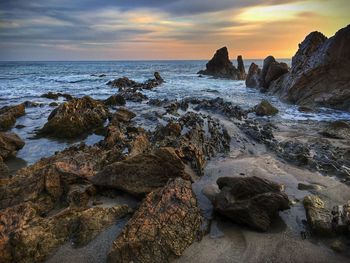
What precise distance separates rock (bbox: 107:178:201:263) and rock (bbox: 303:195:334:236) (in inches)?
70.0

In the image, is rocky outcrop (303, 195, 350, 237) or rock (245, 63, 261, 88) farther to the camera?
rock (245, 63, 261, 88)

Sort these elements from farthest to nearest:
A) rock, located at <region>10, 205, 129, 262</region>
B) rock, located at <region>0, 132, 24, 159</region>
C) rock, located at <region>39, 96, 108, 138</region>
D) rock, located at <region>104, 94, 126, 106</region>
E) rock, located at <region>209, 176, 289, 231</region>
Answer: rock, located at <region>104, 94, 126, 106</region> → rock, located at <region>39, 96, 108, 138</region> → rock, located at <region>0, 132, 24, 159</region> → rock, located at <region>209, 176, 289, 231</region> → rock, located at <region>10, 205, 129, 262</region>

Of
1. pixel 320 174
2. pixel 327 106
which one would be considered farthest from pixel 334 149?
pixel 327 106

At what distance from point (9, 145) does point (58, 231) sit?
5.23 meters

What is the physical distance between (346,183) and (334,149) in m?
2.55

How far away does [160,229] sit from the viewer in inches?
180

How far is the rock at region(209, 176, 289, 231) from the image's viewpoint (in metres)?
5.07

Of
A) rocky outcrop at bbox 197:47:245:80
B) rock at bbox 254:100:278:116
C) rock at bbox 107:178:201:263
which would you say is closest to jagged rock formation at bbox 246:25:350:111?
rock at bbox 254:100:278:116

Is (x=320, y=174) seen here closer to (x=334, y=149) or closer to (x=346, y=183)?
(x=346, y=183)

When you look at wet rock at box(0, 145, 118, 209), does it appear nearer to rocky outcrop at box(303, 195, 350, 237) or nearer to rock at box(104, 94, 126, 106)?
rocky outcrop at box(303, 195, 350, 237)

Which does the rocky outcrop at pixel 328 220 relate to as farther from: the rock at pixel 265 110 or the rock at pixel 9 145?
the rock at pixel 265 110

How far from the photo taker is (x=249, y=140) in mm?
10406

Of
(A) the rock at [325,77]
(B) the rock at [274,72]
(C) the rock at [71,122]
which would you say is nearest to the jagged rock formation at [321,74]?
(A) the rock at [325,77]

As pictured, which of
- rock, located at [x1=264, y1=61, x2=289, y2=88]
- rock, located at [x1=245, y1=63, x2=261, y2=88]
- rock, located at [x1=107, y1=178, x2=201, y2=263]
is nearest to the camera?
rock, located at [x1=107, y1=178, x2=201, y2=263]
